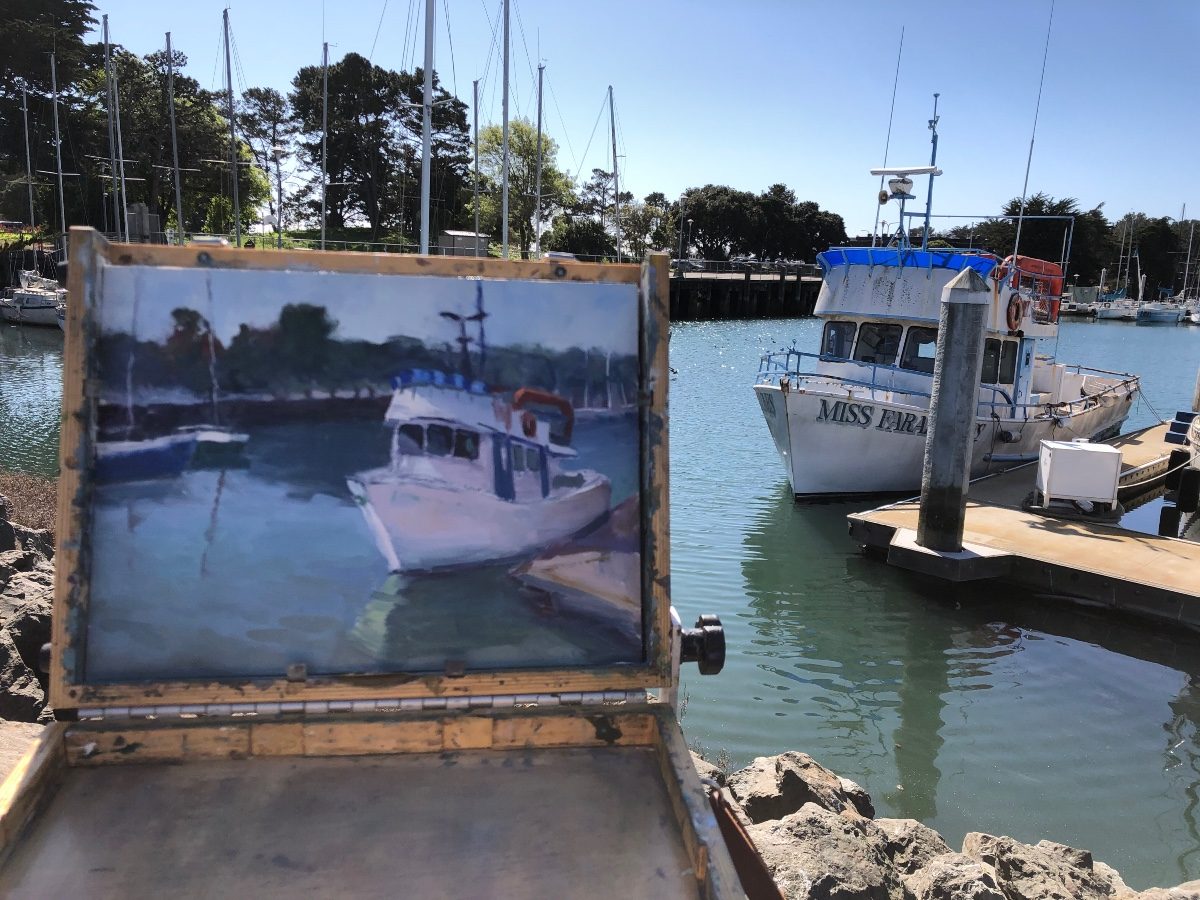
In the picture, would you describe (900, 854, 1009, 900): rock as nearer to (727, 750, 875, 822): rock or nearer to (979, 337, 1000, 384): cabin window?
(727, 750, 875, 822): rock

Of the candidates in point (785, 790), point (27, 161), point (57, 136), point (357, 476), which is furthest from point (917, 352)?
point (27, 161)

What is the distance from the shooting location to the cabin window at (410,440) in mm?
2986

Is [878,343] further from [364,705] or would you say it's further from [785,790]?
[364,705]

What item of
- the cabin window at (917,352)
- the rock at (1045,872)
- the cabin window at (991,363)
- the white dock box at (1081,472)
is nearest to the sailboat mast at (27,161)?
the cabin window at (917,352)

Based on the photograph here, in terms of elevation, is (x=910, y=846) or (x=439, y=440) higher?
(x=439, y=440)

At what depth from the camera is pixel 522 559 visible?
3.00 m

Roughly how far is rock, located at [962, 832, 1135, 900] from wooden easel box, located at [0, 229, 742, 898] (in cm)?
280

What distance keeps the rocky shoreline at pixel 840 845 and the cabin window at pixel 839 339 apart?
1091 centimetres

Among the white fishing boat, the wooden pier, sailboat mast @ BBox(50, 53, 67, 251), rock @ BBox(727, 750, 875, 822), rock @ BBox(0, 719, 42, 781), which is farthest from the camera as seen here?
the wooden pier

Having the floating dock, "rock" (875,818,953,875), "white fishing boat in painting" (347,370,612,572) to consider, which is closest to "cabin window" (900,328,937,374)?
the floating dock

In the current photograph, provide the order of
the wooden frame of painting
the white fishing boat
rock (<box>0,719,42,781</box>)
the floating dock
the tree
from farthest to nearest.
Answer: the tree, the white fishing boat, the floating dock, rock (<box>0,719,42,781</box>), the wooden frame of painting

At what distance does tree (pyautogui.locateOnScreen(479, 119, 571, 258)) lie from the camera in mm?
59344

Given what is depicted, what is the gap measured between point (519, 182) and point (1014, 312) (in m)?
51.5

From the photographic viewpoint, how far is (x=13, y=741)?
14.1 ft
